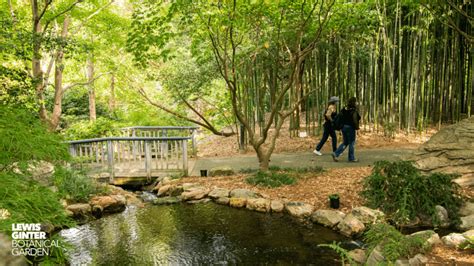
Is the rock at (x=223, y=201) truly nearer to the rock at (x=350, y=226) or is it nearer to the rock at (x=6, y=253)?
the rock at (x=350, y=226)

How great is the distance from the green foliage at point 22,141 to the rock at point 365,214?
3.15 meters

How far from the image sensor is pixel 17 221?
1.57 metres

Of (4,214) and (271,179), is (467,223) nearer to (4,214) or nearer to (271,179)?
(271,179)

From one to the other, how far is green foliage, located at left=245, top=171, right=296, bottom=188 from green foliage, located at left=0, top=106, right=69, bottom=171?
3278 mm

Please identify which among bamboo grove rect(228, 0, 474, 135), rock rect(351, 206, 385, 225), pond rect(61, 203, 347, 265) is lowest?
pond rect(61, 203, 347, 265)

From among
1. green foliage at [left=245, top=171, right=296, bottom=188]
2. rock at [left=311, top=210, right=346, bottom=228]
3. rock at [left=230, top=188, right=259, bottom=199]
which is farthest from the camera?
green foliage at [left=245, top=171, right=296, bottom=188]

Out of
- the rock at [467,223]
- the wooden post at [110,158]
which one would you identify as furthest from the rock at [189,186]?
the rock at [467,223]

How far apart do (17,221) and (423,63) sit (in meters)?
7.41

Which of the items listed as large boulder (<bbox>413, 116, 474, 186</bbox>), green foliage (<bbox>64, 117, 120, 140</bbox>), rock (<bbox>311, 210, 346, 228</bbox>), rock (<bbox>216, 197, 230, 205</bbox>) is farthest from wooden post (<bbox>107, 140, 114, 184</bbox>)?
large boulder (<bbox>413, 116, 474, 186</bbox>)

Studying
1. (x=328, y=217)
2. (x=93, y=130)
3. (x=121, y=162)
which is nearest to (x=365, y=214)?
(x=328, y=217)

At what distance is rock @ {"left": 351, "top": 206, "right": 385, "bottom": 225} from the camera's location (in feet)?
12.0

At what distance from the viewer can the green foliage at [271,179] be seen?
5.00 metres

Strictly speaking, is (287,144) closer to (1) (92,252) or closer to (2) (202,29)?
(2) (202,29)

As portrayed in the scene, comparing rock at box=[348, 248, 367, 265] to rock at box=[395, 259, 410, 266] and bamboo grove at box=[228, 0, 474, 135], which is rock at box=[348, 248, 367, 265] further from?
bamboo grove at box=[228, 0, 474, 135]
